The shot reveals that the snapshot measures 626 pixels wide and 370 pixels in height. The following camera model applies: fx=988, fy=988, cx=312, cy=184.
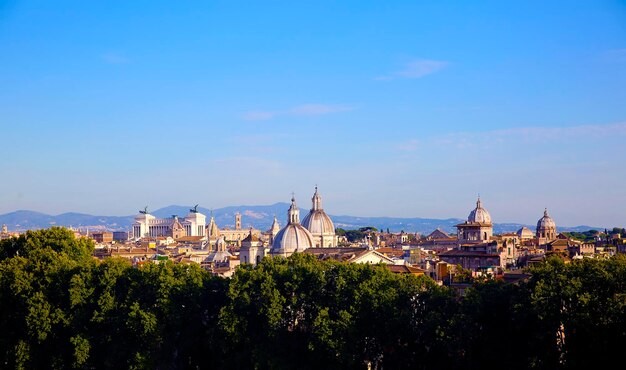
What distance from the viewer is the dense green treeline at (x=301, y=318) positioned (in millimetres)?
42188

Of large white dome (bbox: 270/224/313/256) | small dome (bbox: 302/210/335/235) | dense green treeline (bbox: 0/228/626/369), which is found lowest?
dense green treeline (bbox: 0/228/626/369)

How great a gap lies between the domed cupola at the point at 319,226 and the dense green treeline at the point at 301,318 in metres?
78.9

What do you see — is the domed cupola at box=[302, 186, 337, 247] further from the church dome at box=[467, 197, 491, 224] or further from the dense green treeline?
the dense green treeline

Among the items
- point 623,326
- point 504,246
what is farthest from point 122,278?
point 504,246

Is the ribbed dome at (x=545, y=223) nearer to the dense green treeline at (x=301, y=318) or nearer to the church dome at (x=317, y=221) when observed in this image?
the church dome at (x=317, y=221)

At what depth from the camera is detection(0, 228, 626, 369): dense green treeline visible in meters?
42.2

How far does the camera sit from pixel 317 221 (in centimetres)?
13512

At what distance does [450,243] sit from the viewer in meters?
160

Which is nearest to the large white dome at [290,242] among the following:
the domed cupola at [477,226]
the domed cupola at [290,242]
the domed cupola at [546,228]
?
the domed cupola at [290,242]

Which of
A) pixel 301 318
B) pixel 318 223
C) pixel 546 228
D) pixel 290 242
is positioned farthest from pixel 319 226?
pixel 301 318

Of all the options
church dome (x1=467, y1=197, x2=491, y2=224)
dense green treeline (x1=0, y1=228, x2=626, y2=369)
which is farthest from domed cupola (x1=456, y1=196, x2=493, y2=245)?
dense green treeline (x1=0, y1=228, x2=626, y2=369)

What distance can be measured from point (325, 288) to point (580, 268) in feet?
40.9

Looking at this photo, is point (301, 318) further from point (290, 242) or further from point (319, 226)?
point (319, 226)

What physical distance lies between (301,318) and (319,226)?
282ft
